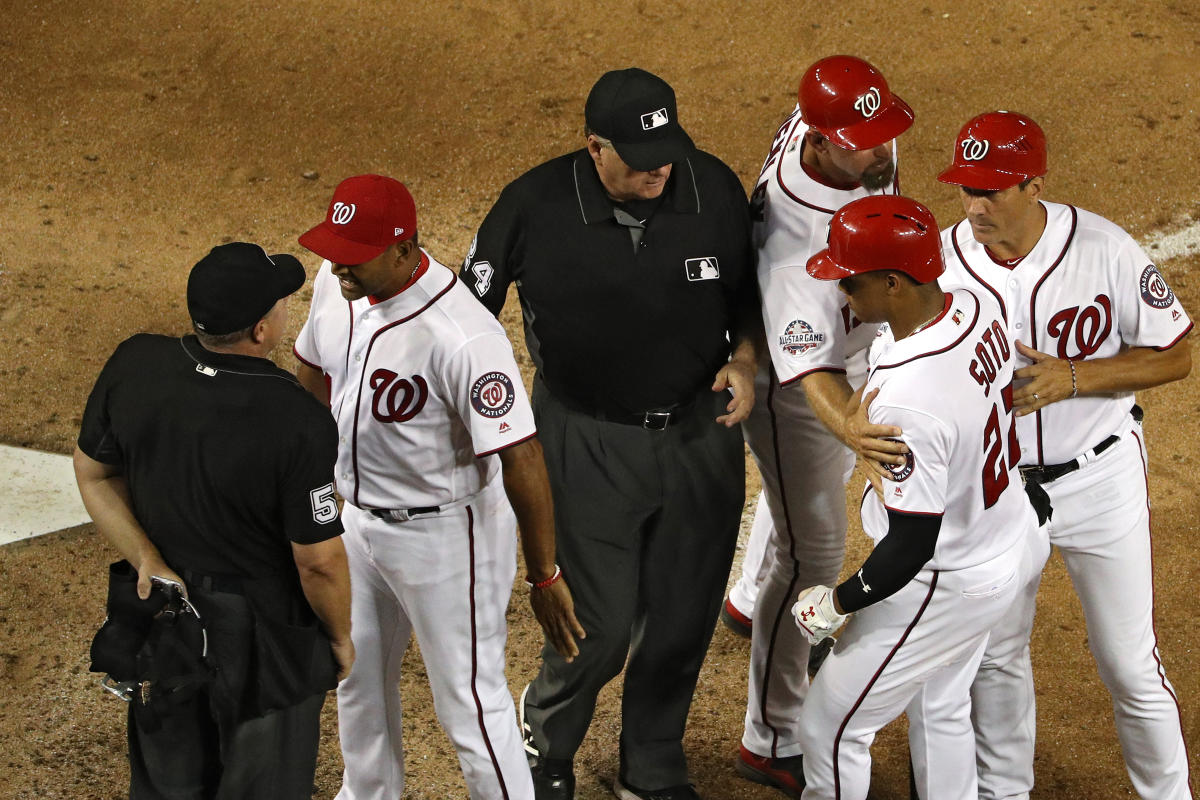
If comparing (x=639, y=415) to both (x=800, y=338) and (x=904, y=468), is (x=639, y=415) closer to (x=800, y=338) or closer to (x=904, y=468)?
(x=800, y=338)

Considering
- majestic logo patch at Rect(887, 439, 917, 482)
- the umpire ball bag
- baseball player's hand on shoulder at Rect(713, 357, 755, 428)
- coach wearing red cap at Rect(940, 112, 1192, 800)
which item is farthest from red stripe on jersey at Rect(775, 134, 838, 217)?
the umpire ball bag

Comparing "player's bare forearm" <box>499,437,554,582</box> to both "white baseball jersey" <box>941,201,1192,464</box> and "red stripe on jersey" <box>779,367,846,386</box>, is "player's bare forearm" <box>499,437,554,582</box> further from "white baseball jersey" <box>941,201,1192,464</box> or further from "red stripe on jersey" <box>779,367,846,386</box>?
"white baseball jersey" <box>941,201,1192,464</box>

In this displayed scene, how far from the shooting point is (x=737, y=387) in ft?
12.4

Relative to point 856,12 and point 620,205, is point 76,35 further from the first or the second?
point 620,205

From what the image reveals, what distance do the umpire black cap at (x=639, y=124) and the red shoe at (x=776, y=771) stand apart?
192 centimetres

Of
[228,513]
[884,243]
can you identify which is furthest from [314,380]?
[884,243]

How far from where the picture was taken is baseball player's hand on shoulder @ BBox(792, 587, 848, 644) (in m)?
3.38

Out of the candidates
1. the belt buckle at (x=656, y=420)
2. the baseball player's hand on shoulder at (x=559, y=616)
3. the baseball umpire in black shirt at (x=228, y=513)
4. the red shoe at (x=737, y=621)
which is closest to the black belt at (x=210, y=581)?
the baseball umpire in black shirt at (x=228, y=513)

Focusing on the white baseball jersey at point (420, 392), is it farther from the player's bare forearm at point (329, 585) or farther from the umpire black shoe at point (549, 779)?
the umpire black shoe at point (549, 779)

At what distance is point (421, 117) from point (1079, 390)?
5530 mm

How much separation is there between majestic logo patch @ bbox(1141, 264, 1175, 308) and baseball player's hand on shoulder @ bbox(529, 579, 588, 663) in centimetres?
172

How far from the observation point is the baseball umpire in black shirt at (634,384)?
371 centimetres

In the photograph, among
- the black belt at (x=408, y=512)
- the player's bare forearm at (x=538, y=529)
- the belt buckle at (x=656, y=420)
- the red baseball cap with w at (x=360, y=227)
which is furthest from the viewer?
the belt buckle at (x=656, y=420)

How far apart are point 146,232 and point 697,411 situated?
14.7ft
